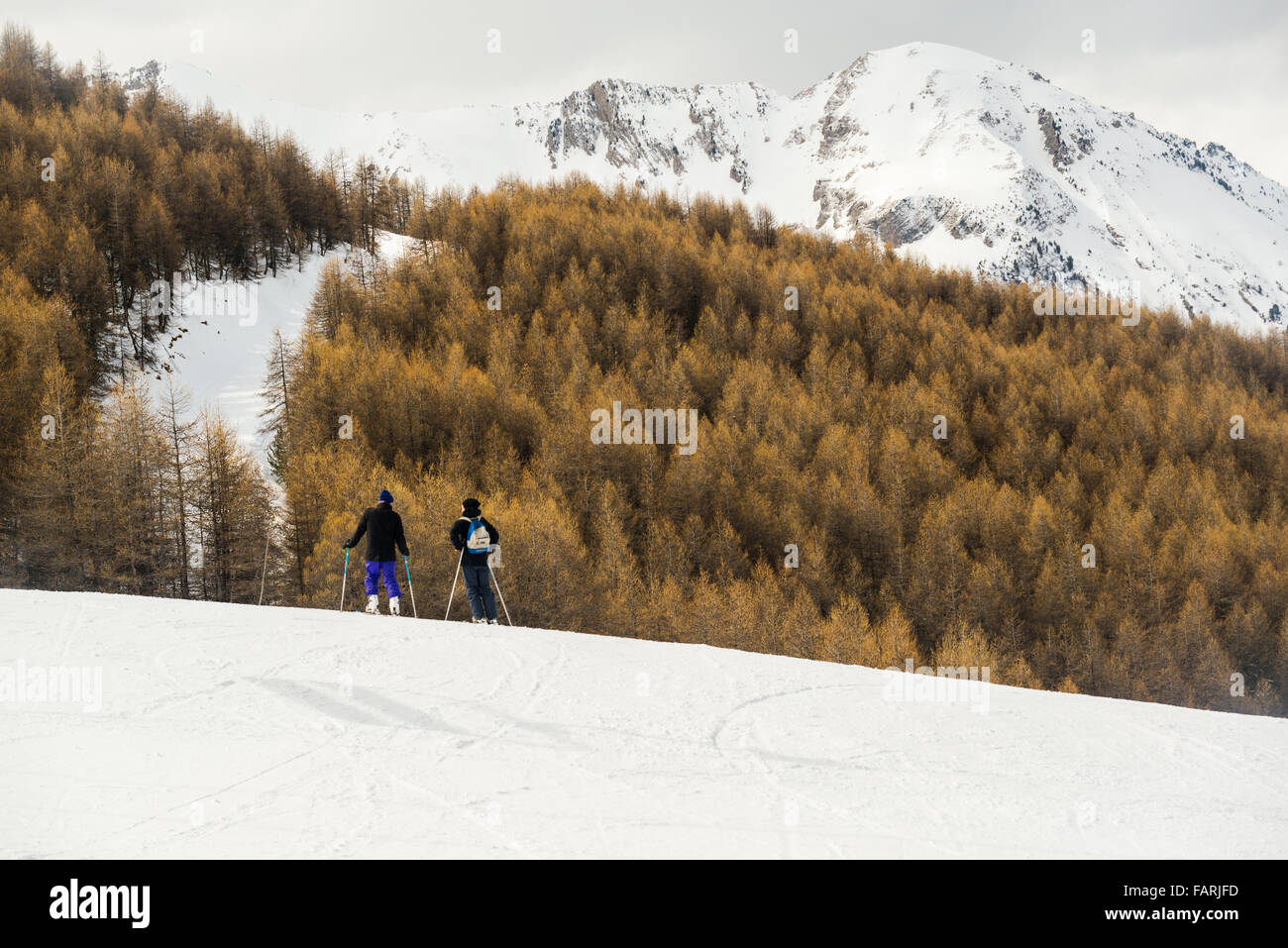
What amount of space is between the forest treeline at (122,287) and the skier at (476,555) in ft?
107

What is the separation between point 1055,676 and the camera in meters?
51.7

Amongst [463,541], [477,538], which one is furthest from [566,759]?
[463,541]

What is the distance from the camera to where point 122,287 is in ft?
Result: 200

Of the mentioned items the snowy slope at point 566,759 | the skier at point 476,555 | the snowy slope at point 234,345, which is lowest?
the snowy slope at point 566,759

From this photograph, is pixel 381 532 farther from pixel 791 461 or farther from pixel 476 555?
pixel 791 461

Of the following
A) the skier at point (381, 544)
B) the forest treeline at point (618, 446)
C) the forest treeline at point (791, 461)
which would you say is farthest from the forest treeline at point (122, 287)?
the skier at point (381, 544)

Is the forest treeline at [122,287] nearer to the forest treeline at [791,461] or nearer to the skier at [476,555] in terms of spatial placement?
the forest treeline at [791,461]

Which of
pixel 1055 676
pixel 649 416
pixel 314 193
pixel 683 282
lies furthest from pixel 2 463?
pixel 683 282

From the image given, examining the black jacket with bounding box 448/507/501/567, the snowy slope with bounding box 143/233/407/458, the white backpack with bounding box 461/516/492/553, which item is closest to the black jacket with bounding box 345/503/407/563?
the black jacket with bounding box 448/507/501/567

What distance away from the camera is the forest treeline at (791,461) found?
48.3 meters

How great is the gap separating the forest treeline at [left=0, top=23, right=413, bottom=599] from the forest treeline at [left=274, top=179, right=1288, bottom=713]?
5.61 metres

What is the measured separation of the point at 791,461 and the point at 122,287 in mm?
52779

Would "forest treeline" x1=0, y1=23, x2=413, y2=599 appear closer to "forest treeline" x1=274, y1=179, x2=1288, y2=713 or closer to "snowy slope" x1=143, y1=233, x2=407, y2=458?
"snowy slope" x1=143, y1=233, x2=407, y2=458

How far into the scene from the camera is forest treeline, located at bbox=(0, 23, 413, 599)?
40.6 m
